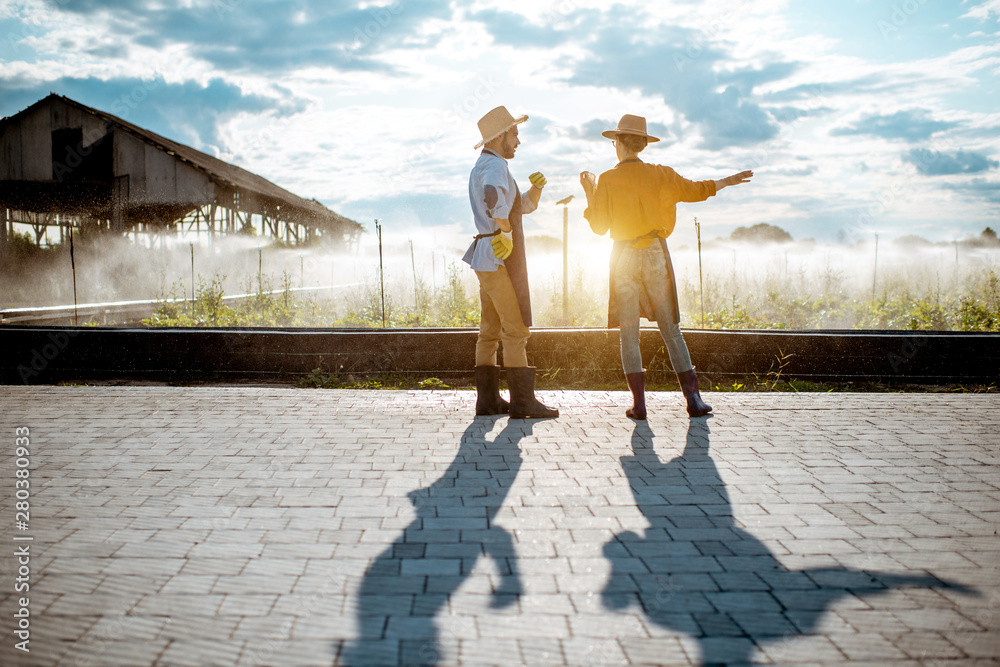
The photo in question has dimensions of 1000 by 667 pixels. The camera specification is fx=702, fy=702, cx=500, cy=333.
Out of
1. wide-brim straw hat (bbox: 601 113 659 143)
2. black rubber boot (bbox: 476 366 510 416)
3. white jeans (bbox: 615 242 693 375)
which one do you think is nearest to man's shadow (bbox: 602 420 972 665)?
white jeans (bbox: 615 242 693 375)

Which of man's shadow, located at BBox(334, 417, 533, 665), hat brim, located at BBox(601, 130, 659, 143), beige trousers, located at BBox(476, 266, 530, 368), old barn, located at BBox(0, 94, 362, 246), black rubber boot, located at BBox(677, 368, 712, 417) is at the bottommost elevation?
man's shadow, located at BBox(334, 417, 533, 665)

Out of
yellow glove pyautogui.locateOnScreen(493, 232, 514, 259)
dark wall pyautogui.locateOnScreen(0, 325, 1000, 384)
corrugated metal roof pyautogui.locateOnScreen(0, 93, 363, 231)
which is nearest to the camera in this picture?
yellow glove pyautogui.locateOnScreen(493, 232, 514, 259)

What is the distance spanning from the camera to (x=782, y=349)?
6797 millimetres

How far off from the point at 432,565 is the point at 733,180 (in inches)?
152

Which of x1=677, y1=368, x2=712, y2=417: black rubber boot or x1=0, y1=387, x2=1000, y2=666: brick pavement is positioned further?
x1=677, y1=368, x2=712, y2=417: black rubber boot

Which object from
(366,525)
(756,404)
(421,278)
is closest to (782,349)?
(756,404)

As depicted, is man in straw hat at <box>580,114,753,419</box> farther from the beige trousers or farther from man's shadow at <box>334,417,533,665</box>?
man's shadow at <box>334,417,533,665</box>

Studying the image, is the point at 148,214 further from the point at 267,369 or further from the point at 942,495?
the point at 942,495

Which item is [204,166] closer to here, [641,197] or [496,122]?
[496,122]

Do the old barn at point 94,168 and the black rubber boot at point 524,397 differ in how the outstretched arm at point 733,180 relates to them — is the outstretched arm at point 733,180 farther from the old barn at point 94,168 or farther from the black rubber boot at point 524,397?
the old barn at point 94,168

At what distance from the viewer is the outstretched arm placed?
5.15 metres

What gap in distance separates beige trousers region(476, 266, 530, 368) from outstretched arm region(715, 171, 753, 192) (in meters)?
1.75

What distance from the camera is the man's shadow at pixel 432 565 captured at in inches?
80.1

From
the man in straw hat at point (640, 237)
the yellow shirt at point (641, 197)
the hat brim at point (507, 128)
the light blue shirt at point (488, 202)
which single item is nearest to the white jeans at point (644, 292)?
the man in straw hat at point (640, 237)
